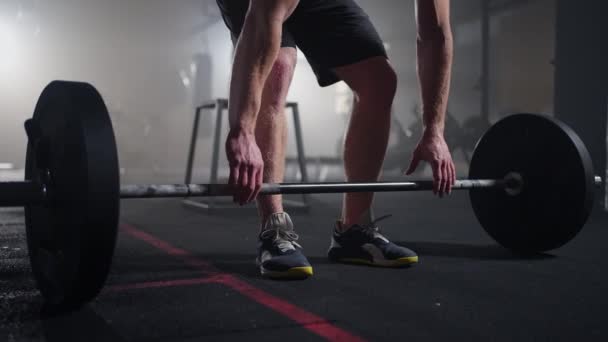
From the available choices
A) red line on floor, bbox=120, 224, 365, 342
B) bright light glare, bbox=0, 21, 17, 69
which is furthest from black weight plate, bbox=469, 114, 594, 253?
bright light glare, bbox=0, 21, 17, 69

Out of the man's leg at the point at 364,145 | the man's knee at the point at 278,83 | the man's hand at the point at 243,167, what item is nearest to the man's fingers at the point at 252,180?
the man's hand at the point at 243,167

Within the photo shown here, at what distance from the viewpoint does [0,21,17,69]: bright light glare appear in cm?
817

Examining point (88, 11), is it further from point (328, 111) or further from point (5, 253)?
point (5, 253)

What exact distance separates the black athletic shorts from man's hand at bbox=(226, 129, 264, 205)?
410 millimetres

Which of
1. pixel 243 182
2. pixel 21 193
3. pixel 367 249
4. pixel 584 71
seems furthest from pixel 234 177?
pixel 584 71

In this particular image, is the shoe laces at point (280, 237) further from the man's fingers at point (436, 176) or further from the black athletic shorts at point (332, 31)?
the black athletic shorts at point (332, 31)

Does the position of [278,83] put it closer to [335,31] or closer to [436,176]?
[335,31]

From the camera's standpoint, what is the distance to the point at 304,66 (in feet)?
34.3

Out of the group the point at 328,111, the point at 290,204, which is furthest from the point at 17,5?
the point at 290,204

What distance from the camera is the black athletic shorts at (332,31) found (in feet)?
4.68

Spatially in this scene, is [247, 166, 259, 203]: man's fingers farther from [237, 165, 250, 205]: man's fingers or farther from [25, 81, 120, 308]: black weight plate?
[25, 81, 120, 308]: black weight plate

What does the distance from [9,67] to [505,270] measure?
8468mm

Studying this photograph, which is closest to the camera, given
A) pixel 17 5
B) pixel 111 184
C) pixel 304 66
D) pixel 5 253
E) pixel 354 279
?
pixel 111 184

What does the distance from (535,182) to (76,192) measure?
1.16m
